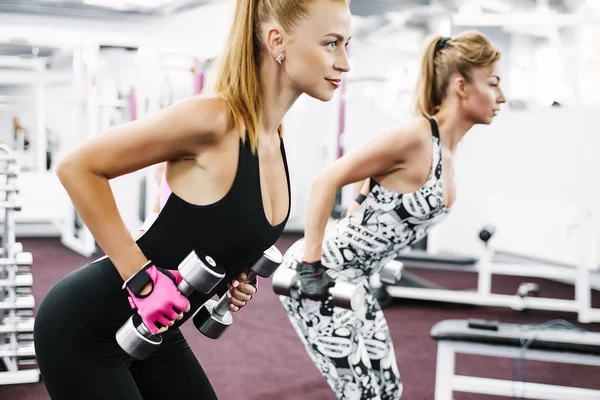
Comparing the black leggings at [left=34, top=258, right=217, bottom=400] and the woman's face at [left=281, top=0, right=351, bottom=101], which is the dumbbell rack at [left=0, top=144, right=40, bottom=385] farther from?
the woman's face at [left=281, top=0, right=351, bottom=101]

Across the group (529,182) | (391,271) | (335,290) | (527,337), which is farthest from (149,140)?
(529,182)

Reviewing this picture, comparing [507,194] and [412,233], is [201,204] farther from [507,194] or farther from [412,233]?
[507,194]

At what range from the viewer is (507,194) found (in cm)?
618

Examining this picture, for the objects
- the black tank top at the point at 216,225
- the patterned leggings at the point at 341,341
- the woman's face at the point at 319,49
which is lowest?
the patterned leggings at the point at 341,341

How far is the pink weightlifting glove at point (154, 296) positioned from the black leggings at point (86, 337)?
0.24ft

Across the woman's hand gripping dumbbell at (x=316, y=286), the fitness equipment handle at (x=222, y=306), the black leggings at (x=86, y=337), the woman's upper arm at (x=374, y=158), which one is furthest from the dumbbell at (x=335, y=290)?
the black leggings at (x=86, y=337)

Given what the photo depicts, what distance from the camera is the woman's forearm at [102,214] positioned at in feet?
2.88

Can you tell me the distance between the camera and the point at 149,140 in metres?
0.88

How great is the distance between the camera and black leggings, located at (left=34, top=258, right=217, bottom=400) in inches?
38.3

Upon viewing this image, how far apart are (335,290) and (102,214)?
75cm

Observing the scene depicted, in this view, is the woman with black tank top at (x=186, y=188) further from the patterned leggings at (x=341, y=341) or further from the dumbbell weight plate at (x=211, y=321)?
the patterned leggings at (x=341, y=341)

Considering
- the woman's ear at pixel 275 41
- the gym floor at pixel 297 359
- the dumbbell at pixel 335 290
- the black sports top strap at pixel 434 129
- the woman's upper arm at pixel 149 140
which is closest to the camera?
the woman's upper arm at pixel 149 140

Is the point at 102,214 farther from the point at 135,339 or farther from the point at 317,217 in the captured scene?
the point at 317,217

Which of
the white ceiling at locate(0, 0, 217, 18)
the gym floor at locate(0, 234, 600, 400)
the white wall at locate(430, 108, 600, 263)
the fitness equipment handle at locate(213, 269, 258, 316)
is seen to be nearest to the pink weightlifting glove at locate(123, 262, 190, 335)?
the fitness equipment handle at locate(213, 269, 258, 316)
